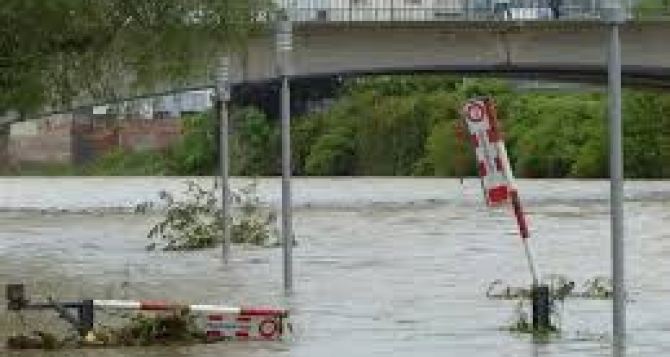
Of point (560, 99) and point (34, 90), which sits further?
point (560, 99)

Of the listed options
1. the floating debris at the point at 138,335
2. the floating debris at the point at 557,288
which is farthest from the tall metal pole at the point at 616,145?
the floating debris at the point at 557,288

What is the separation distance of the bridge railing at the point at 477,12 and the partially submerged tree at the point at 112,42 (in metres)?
37.4

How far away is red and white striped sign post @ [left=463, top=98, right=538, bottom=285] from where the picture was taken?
18.8m

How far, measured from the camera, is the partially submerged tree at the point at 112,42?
22797mm

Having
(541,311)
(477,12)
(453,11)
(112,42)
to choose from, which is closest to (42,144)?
(453,11)

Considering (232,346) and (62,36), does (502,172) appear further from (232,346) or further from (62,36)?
(62,36)

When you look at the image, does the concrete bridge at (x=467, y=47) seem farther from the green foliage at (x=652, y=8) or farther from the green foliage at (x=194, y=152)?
the green foliage at (x=194, y=152)

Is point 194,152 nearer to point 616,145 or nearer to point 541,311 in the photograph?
point 541,311

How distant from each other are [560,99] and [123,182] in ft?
82.8

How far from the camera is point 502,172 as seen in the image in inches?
744

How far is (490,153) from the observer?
18.8m

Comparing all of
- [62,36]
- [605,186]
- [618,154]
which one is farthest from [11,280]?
[605,186]

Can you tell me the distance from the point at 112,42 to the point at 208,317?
677 cm

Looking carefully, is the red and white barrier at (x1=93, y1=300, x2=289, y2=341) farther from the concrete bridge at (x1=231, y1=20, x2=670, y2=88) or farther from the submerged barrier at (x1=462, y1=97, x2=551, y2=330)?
the concrete bridge at (x1=231, y1=20, x2=670, y2=88)
